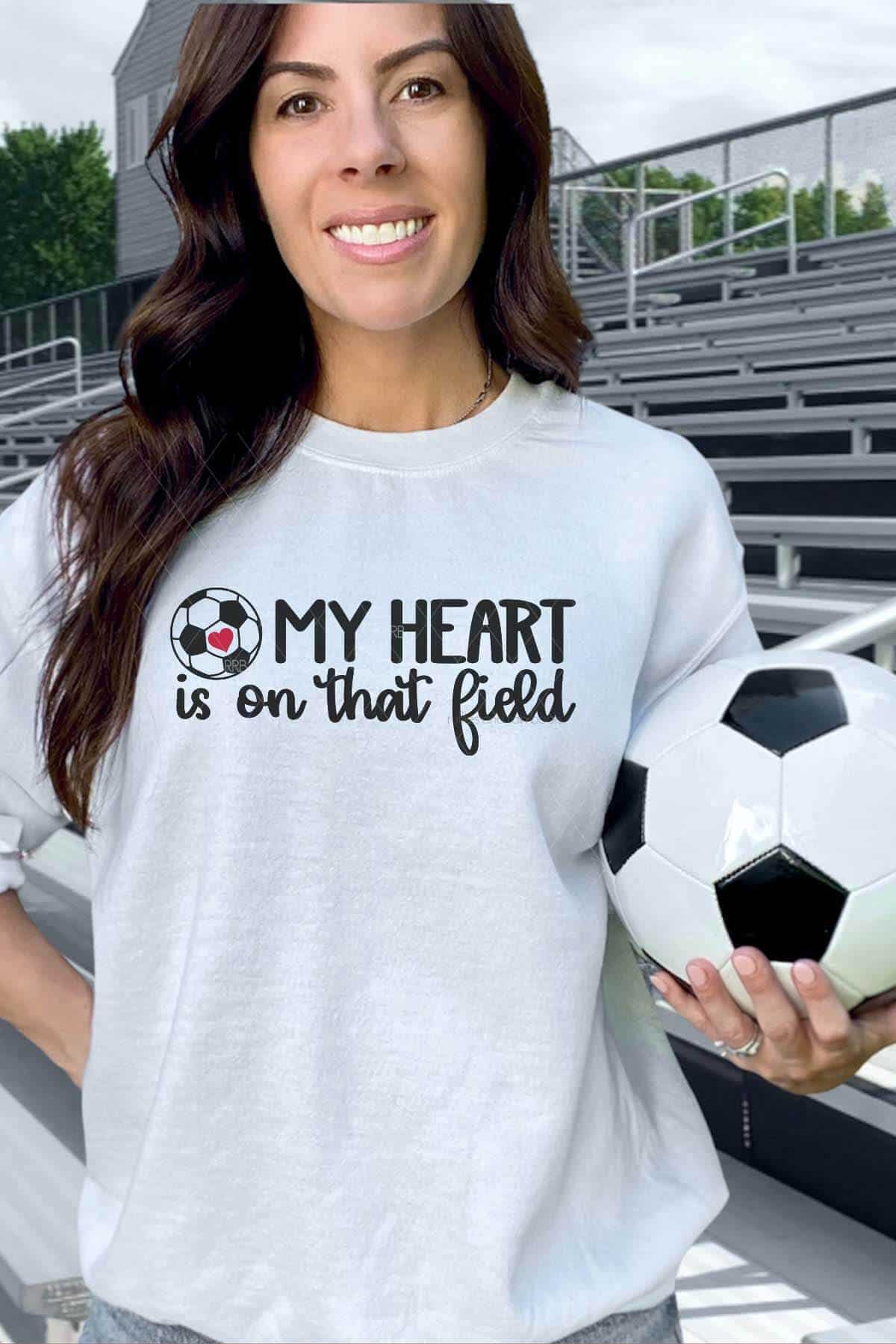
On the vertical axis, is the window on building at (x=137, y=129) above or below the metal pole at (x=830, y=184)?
below

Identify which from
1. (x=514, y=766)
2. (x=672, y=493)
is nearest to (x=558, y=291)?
(x=672, y=493)

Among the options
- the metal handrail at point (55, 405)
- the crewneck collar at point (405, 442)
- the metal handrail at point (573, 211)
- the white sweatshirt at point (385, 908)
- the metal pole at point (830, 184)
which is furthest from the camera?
the metal handrail at point (573, 211)

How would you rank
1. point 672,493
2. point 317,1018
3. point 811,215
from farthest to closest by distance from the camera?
point 811,215
point 672,493
point 317,1018

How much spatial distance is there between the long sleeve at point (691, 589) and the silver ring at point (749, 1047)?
0.20m

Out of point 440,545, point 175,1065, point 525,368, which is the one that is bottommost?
point 175,1065

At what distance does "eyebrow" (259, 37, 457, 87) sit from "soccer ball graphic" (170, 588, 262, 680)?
29 centimetres

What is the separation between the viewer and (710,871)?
97 centimetres

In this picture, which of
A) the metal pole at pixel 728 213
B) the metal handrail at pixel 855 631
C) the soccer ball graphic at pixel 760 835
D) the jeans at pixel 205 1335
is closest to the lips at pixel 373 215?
the soccer ball graphic at pixel 760 835

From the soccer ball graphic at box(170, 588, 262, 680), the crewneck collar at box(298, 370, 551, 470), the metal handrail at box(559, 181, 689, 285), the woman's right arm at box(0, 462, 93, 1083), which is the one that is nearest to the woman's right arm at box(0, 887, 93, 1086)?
the woman's right arm at box(0, 462, 93, 1083)

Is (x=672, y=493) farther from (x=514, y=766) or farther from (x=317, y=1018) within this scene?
(x=317, y=1018)

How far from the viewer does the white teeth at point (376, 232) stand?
924 mm

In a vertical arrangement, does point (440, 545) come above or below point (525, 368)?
below

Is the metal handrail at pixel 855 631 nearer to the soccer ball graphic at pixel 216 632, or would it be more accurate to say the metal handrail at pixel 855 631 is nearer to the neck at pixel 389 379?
the neck at pixel 389 379

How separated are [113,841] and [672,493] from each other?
0.40 m
